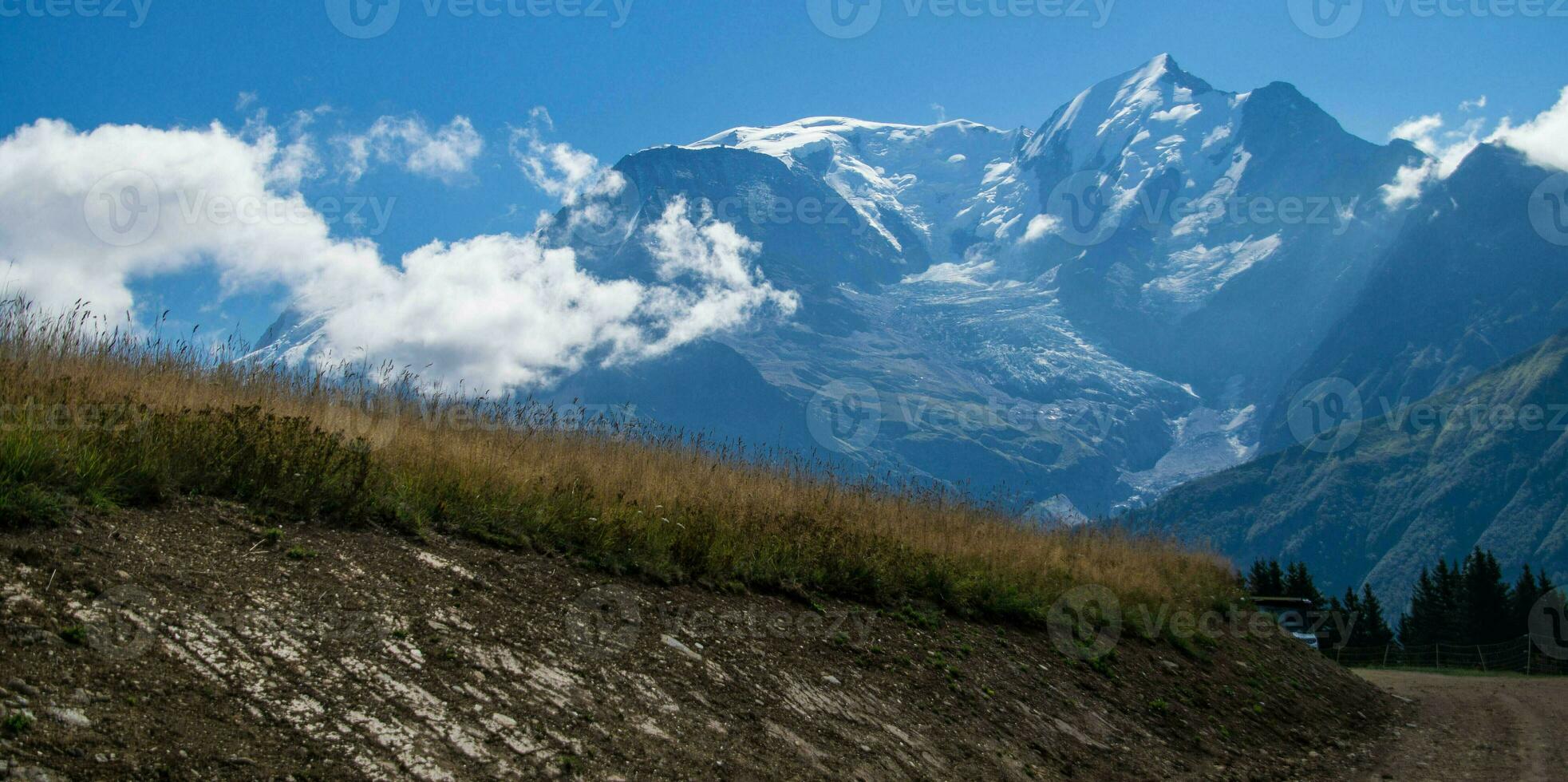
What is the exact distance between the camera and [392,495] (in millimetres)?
7559

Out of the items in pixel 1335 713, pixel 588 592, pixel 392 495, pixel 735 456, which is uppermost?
pixel 735 456

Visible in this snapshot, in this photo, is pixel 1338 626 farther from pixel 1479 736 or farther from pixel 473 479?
pixel 473 479

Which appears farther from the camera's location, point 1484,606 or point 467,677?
point 1484,606

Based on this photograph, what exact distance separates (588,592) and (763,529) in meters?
2.89

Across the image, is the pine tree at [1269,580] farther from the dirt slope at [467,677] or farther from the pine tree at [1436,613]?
the dirt slope at [467,677]

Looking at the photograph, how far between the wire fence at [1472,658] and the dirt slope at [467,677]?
113 feet

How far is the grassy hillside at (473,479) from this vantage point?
21.4 ft

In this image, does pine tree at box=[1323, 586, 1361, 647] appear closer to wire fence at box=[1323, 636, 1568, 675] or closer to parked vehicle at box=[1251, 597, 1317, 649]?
wire fence at box=[1323, 636, 1568, 675]

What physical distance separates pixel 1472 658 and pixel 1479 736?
36.7 m

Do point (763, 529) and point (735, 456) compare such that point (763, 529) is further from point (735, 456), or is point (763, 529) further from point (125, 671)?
point (125, 671)

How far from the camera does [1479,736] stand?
1309 cm

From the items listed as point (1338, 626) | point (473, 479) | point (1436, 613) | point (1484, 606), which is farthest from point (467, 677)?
point (1436, 613)

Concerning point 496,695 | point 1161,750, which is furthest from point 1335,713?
point 496,695

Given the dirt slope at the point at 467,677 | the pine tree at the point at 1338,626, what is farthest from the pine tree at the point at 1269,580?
the dirt slope at the point at 467,677
